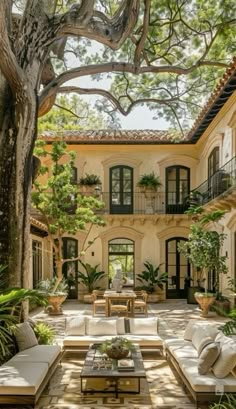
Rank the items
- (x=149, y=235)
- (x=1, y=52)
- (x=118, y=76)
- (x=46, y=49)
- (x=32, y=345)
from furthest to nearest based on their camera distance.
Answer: (x=149, y=235)
(x=118, y=76)
(x=46, y=49)
(x=32, y=345)
(x=1, y=52)

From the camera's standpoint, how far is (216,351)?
6121 mm

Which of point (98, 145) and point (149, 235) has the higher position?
point (98, 145)

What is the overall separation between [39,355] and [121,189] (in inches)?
536

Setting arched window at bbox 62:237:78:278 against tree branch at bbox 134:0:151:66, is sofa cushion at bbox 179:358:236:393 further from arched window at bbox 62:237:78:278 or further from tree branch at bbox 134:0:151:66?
arched window at bbox 62:237:78:278

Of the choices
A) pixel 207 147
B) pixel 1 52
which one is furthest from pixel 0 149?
pixel 207 147

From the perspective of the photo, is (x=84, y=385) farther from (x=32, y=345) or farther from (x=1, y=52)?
(x=1, y=52)

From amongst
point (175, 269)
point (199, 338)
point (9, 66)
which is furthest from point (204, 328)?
point (175, 269)

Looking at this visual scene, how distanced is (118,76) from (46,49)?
4512mm

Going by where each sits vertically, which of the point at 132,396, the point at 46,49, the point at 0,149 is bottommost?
the point at 132,396

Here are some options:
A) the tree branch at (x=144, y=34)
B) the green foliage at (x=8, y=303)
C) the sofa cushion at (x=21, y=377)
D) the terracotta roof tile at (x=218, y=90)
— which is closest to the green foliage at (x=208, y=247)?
the terracotta roof tile at (x=218, y=90)

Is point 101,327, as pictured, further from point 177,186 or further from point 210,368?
point 177,186

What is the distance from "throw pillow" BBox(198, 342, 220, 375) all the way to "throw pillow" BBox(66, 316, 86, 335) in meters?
3.32

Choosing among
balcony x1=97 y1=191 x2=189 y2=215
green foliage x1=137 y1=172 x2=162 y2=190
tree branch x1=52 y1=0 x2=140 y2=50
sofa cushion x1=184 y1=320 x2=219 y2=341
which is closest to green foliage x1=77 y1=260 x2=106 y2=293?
balcony x1=97 y1=191 x2=189 y2=215

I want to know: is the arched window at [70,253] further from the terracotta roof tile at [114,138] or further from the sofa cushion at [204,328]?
the sofa cushion at [204,328]
